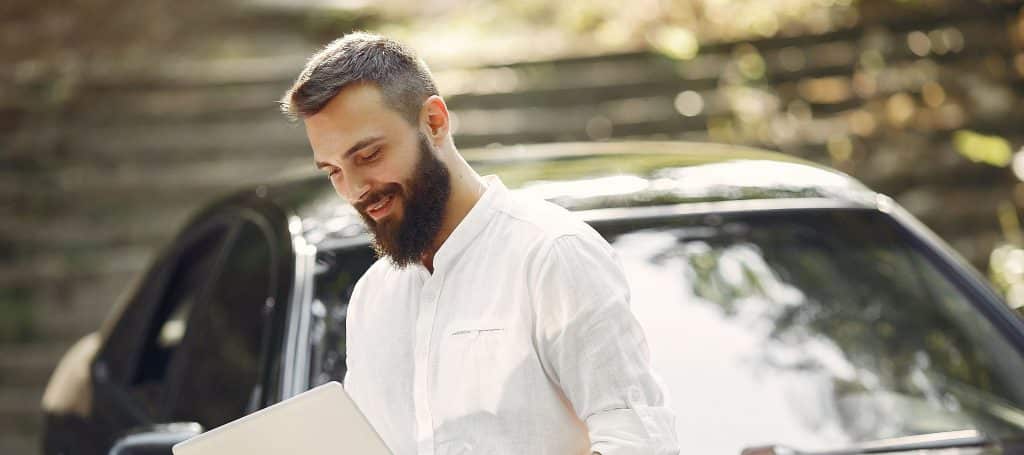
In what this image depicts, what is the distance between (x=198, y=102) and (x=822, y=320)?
600 cm

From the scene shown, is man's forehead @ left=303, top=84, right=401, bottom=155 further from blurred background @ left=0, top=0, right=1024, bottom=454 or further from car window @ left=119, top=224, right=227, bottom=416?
blurred background @ left=0, top=0, right=1024, bottom=454

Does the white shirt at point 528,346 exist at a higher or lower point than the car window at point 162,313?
lower

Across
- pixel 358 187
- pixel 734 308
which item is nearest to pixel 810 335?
pixel 734 308

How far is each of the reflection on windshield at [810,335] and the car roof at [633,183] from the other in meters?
0.08

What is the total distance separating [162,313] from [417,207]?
3.05m

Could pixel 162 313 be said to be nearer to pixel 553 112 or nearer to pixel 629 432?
pixel 629 432

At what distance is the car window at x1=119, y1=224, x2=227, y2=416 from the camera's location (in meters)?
4.95

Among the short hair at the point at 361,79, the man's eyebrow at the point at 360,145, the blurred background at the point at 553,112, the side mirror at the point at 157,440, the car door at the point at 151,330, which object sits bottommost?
the side mirror at the point at 157,440

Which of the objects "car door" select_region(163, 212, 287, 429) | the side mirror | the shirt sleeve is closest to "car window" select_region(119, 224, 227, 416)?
"car door" select_region(163, 212, 287, 429)

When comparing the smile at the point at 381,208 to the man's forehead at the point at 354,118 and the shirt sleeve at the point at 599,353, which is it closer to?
the man's forehead at the point at 354,118

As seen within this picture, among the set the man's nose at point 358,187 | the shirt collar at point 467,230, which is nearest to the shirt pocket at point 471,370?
the shirt collar at point 467,230

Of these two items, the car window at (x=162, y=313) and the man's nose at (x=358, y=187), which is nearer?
the man's nose at (x=358, y=187)

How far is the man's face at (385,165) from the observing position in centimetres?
228

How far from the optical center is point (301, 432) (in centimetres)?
229
